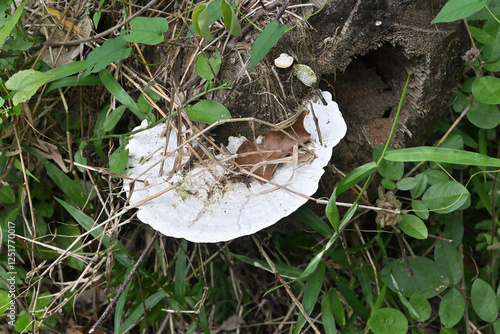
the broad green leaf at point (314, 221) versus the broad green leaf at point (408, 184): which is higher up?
the broad green leaf at point (408, 184)

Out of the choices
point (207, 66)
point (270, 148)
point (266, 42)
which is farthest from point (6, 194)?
point (266, 42)

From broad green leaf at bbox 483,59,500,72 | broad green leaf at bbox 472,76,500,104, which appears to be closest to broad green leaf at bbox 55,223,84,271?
broad green leaf at bbox 472,76,500,104

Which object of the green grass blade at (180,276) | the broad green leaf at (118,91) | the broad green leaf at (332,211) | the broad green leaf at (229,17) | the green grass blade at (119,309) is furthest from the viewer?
the green grass blade at (180,276)

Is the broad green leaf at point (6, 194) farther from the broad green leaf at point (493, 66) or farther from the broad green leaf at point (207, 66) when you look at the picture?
the broad green leaf at point (493, 66)

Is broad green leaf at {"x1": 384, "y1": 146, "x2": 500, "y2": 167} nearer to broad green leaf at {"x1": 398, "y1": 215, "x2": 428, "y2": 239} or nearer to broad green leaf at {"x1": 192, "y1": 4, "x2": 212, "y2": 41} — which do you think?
broad green leaf at {"x1": 398, "y1": 215, "x2": 428, "y2": 239}

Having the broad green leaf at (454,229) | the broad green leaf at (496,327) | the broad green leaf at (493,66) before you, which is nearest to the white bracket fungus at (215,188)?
the broad green leaf at (493,66)

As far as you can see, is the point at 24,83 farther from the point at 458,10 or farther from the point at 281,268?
the point at 458,10

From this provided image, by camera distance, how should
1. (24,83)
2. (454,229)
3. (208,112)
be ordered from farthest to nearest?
1. (454,229)
2. (24,83)
3. (208,112)
